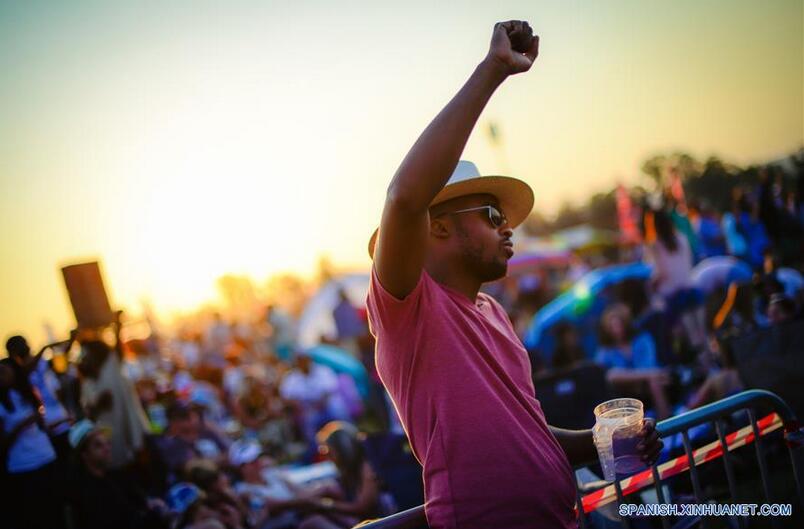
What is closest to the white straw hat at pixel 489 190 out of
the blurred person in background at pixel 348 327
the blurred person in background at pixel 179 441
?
the blurred person in background at pixel 179 441

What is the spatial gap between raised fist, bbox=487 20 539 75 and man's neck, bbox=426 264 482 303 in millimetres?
663

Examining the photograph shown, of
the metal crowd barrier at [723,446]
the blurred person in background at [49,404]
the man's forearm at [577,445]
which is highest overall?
the blurred person in background at [49,404]

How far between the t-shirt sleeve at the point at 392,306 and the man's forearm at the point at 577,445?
1.00m

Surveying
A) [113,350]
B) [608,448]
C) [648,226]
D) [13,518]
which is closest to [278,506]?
[13,518]

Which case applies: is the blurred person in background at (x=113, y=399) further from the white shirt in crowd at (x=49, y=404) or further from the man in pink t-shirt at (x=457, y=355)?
the man in pink t-shirt at (x=457, y=355)

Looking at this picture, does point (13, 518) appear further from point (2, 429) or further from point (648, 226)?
point (648, 226)

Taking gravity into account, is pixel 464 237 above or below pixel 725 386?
above

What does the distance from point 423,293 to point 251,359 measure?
14056 mm

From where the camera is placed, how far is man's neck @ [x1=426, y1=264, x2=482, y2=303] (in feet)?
5.95

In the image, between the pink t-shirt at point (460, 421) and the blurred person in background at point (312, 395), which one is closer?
the pink t-shirt at point (460, 421)

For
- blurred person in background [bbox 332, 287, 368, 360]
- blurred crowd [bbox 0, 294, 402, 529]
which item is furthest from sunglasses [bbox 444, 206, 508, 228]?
blurred person in background [bbox 332, 287, 368, 360]

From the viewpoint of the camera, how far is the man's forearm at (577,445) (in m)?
2.16

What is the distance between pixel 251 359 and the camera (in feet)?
Answer: 48.5

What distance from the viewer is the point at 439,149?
1.42 meters
